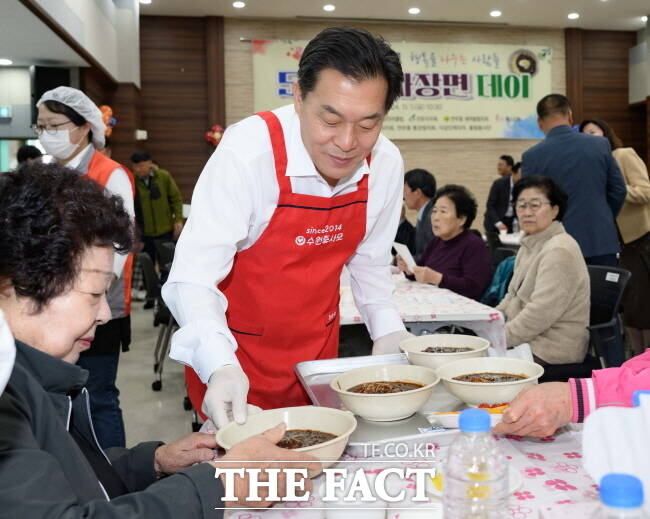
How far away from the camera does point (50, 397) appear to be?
0.91 metres

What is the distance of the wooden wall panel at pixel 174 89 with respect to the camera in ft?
27.8

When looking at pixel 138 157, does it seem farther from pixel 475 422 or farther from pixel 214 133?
pixel 475 422

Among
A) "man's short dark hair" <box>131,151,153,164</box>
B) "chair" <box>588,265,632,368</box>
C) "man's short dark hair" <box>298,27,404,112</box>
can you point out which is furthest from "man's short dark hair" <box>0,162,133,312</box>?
"man's short dark hair" <box>131,151,153,164</box>

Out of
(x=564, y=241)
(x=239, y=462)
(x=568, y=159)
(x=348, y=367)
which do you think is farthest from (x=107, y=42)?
(x=239, y=462)

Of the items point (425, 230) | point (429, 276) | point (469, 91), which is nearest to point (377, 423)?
point (429, 276)

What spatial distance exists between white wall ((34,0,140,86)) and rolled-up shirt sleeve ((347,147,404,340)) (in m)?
3.87

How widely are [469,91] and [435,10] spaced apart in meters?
1.27

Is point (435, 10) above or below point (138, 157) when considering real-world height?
above

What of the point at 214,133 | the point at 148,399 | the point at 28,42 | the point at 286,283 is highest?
the point at 28,42

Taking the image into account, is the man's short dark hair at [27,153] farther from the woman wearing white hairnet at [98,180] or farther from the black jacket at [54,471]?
the black jacket at [54,471]

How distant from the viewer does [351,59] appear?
49.9 inches

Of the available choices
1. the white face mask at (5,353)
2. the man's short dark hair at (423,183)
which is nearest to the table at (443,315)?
the man's short dark hair at (423,183)

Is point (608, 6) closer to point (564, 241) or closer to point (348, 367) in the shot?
point (564, 241)

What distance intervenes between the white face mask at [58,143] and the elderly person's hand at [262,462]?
1.91 metres
